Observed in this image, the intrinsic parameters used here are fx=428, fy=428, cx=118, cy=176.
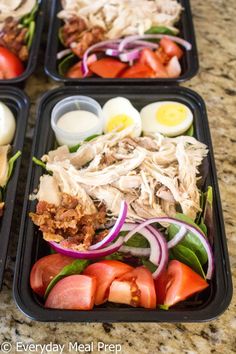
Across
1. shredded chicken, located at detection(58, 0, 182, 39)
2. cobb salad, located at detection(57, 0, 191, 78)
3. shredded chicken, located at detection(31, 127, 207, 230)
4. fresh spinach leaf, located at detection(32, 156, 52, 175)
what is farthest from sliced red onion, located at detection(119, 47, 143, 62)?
fresh spinach leaf, located at detection(32, 156, 52, 175)

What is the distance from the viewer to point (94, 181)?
1432 millimetres

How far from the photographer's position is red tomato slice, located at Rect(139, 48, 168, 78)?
1892 mm

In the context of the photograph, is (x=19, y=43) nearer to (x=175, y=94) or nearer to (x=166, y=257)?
(x=175, y=94)

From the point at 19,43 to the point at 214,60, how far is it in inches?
36.8

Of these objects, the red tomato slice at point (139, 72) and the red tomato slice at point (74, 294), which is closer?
the red tomato slice at point (74, 294)

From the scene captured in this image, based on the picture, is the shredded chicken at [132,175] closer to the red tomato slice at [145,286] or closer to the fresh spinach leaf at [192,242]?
the fresh spinach leaf at [192,242]

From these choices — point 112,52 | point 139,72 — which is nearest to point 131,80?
point 139,72

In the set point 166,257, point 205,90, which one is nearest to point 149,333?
point 166,257

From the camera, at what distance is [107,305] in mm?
1293

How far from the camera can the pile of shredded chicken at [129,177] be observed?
1.41 m

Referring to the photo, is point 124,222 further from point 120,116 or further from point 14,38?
point 14,38

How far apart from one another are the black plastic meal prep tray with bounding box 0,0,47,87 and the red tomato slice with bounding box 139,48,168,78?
1.59 ft

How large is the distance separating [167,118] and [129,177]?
37 cm

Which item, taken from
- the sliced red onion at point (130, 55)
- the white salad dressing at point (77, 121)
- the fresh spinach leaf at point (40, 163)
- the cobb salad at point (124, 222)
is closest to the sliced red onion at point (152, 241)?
the cobb salad at point (124, 222)
